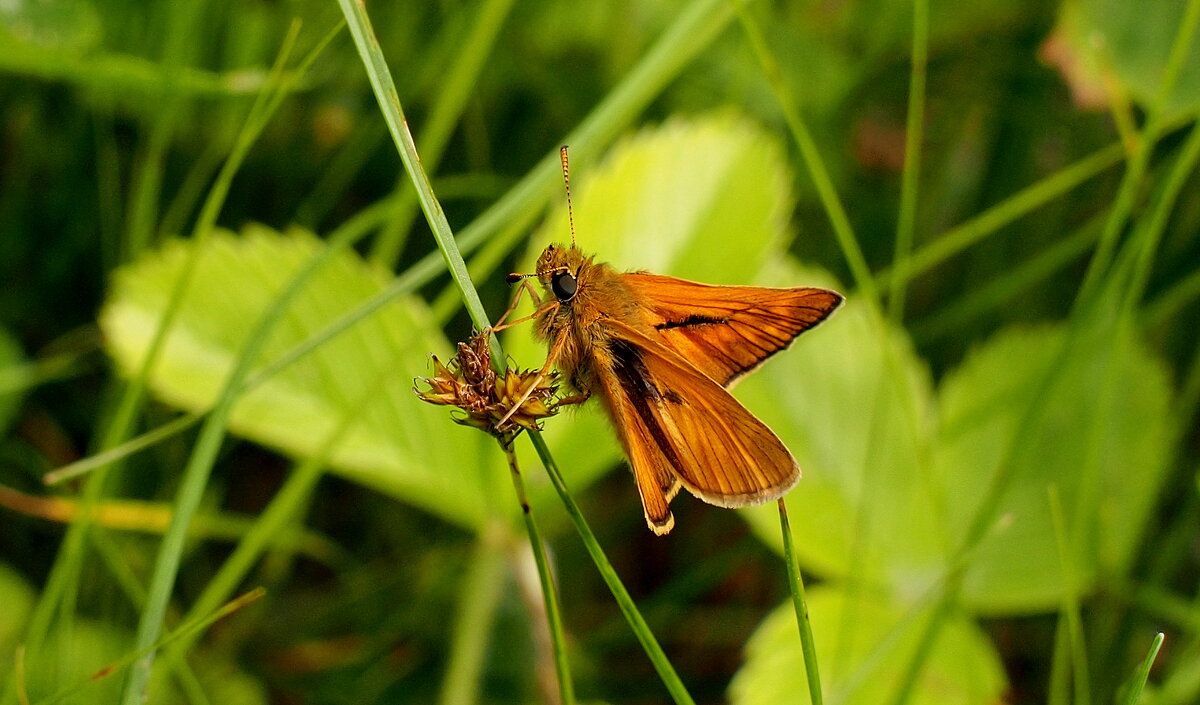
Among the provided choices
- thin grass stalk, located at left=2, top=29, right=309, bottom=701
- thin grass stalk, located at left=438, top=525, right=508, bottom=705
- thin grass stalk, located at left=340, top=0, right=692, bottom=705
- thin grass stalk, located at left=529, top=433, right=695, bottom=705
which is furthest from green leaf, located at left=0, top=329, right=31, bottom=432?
thin grass stalk, located at left=529, top=433, right=695, bottom=705

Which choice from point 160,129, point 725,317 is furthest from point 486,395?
point 160,129

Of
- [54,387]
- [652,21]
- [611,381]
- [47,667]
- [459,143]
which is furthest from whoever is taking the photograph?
[459,143]

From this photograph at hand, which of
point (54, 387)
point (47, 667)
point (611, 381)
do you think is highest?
point (54, 387)

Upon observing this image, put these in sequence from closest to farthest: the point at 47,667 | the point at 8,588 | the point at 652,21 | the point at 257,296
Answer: the point at 47,667
the point at 257,296
the point at 8,588
the point at 652,21

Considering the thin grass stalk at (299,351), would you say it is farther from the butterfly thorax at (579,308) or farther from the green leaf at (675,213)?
the green leaf at (675,213)

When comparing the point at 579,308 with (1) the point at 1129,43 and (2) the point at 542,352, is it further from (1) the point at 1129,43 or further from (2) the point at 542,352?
(1) the point at 1129,43

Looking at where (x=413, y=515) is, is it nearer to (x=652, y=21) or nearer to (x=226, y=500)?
(x=226, y=500)

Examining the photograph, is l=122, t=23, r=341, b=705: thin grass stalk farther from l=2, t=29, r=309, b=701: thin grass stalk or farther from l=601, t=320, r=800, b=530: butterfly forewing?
l=601, t=320, r=800, b=530: butterfly forewing

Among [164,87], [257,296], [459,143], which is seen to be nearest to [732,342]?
[257,296]
